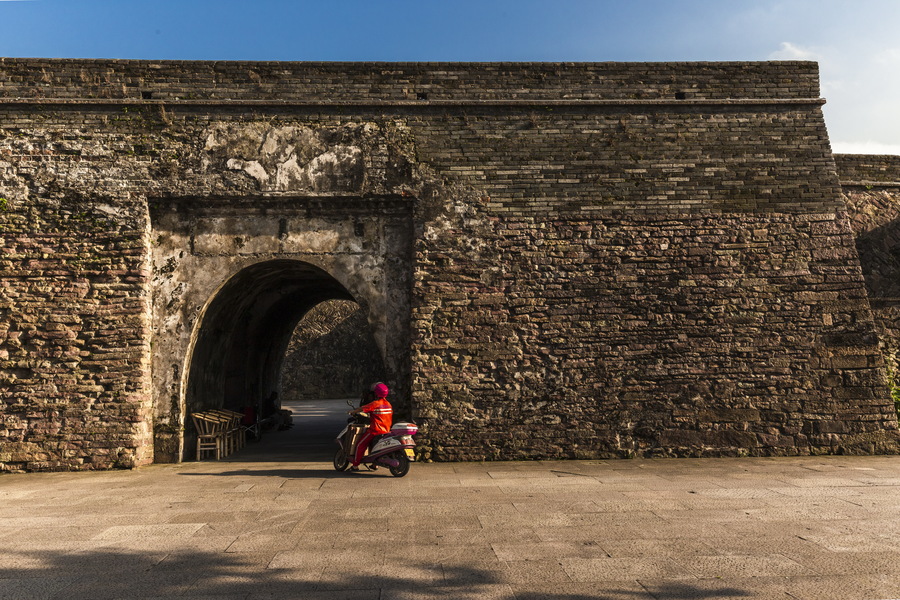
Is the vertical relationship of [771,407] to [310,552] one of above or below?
above

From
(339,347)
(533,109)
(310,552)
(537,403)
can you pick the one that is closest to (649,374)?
(537,403)

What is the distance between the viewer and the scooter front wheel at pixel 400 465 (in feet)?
23.4

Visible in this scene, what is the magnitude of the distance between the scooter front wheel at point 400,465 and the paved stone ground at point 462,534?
14 centimetres

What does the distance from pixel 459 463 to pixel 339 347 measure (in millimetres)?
18006

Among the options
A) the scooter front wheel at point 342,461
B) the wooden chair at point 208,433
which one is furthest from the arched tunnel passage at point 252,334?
the scooter front wheel at point 342,461

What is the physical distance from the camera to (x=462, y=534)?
453cm

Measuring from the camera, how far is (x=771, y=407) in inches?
326

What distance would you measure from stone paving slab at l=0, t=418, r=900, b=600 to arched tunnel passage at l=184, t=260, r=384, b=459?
7.27ft

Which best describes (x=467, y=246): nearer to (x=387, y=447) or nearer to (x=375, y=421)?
(x=375, y=421)

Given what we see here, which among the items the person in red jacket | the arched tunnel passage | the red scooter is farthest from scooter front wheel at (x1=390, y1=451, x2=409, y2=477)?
the arched tunnel passage

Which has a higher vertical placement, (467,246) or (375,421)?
(467,246)

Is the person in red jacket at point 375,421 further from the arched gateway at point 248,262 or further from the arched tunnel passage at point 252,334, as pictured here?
the arched tunnel passage at point 252,334

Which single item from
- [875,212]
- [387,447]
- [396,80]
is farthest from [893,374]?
[396,80]

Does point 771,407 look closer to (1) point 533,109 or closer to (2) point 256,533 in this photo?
(1) point 533,109
